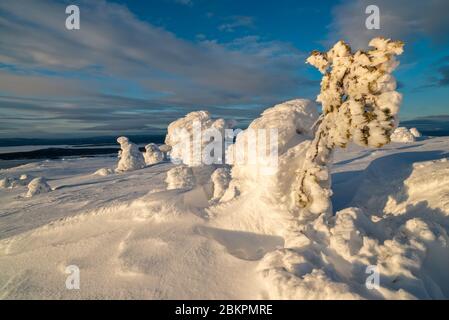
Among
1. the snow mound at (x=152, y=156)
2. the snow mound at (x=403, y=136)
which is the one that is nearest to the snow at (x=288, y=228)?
the snow mound at (x=152, y=156)

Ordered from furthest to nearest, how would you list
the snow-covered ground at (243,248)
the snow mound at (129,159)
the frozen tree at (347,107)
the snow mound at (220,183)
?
the snow mound at (129,159), the snow mound at (220,183), the frozen tree at (347,107), the snow-covered ground at (243,248)

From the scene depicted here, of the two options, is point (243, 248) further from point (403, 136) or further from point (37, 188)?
point (403, 136)

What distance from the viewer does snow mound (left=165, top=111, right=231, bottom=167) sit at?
10.1 metres

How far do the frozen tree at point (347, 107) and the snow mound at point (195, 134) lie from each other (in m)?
5.48

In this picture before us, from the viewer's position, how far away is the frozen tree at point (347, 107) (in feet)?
12.1

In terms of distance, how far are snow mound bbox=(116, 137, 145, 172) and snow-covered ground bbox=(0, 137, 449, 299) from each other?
16146mm

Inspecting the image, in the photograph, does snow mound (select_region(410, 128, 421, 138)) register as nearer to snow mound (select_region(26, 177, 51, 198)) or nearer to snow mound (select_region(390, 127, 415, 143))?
snow mound (select_region(390, 127, 415, 143))

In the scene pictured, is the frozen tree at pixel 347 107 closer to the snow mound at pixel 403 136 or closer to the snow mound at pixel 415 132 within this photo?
the snow mound at pixel 403 136

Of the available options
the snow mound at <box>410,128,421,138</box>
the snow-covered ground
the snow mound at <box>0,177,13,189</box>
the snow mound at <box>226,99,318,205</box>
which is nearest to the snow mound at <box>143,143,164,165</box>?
the snow mound at <box>0,177,13,189</box>

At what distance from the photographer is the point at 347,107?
13.4ft

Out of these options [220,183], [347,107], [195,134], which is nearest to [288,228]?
[347,107]

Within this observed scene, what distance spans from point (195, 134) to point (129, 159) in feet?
41.8

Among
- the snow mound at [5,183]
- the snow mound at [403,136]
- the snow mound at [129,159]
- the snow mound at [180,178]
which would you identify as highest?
the snow mound at [403,136]
